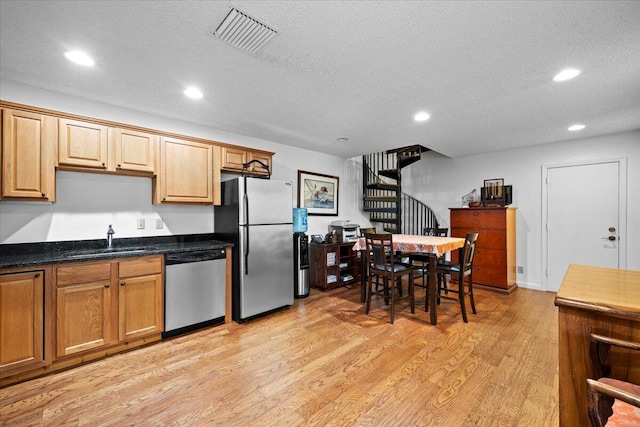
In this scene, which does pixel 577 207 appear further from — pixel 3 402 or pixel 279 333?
pixel 3 402

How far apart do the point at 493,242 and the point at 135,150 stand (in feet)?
16.9

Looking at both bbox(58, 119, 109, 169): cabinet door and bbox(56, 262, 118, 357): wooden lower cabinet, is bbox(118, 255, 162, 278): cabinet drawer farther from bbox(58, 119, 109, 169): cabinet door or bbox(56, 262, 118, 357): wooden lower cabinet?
bbox(58, 119, 109, 169): cabinet door

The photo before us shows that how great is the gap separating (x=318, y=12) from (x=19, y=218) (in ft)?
10.2

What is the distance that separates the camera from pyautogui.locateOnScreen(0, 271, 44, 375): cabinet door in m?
2.04

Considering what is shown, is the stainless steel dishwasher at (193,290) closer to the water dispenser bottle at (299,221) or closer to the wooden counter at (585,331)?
the water dispenser bottle at (299,221)

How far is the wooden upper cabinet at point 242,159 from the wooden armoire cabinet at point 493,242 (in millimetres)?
3446

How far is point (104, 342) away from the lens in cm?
245

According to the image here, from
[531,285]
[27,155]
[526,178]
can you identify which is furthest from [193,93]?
[531,285]

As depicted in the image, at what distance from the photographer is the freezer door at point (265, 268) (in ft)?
10.6

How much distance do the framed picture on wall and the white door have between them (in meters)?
3.57

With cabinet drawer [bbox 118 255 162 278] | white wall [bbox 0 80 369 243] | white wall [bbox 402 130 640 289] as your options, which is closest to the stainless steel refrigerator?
white wall [bbox 0 80 369 243]

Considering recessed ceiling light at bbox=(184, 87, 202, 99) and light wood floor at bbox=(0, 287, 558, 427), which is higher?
recessed ceiling light at bbox=(184, 87, 202, 99)

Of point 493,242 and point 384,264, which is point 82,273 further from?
Result: point 493,242

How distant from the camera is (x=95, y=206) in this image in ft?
9.44
